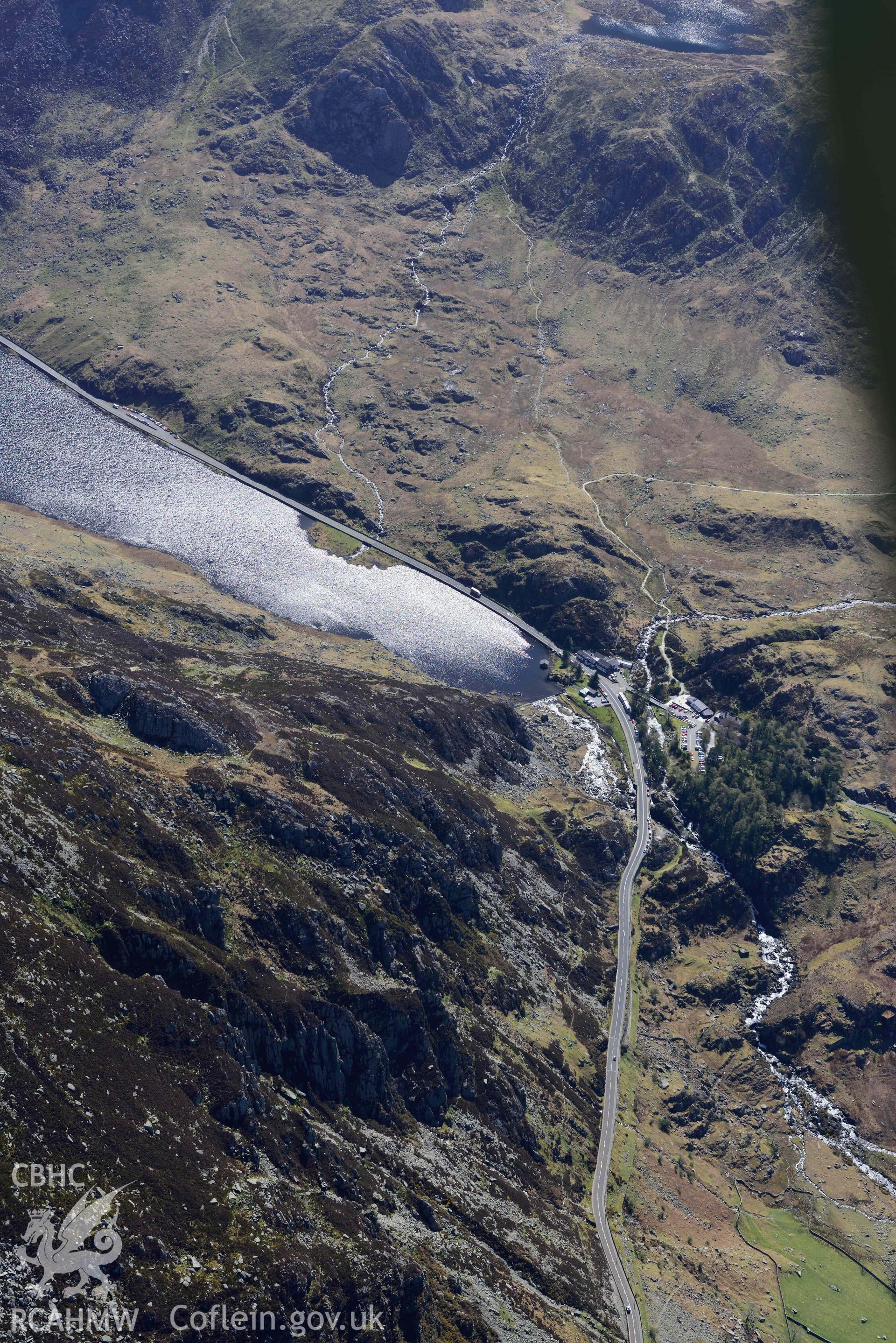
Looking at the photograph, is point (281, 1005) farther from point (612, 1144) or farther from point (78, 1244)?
point (612, 1144)

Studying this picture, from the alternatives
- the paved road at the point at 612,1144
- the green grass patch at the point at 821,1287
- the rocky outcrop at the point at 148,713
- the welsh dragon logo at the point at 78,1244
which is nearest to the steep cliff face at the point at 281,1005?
the rocky outcrop at the point at 148,713

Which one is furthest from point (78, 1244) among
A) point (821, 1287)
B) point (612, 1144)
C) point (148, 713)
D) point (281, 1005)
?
point (821, 1287)

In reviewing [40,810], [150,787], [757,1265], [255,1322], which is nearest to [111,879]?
[40,810]

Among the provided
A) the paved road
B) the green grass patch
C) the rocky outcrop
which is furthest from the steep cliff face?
the green grass patch

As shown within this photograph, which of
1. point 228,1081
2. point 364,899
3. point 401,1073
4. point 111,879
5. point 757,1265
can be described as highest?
point 111,879

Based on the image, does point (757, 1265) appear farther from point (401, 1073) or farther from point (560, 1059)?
point (401, 1073)

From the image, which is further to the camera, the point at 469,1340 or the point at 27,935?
the point at 469,1340
